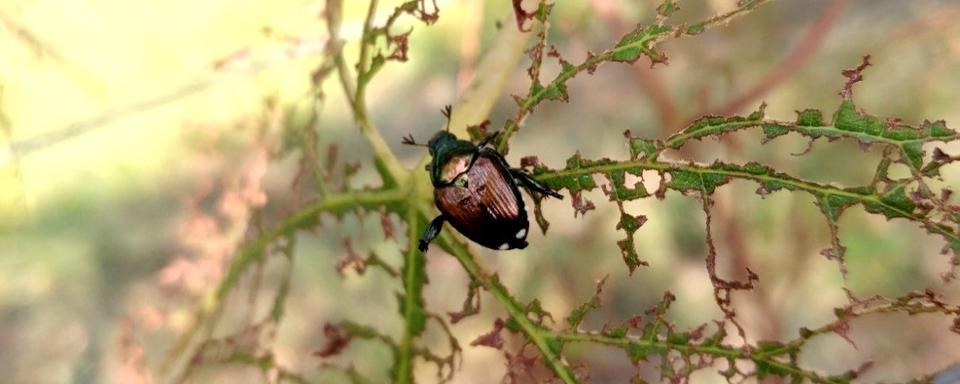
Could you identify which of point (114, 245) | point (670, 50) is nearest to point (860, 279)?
point (670, 50)

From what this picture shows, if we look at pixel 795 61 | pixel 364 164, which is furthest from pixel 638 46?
pixel 795 61

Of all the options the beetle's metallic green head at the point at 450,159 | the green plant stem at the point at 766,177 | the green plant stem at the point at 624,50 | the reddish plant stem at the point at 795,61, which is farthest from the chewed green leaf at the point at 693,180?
the reddish plant stem at the point at 795,61

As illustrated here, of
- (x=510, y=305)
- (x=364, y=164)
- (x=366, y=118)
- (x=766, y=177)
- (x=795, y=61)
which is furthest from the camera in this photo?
(x=795, y=61)

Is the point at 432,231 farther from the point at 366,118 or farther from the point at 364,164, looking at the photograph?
the point at 364,164

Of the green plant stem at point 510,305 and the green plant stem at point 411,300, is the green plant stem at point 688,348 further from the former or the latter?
the green plant stem at point 411,300

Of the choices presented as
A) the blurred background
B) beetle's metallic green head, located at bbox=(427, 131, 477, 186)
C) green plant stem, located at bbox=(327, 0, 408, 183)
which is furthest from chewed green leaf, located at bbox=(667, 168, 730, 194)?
the blurred background

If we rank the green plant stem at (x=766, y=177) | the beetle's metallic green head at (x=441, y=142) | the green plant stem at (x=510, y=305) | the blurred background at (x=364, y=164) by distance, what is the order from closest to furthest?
the green plant stem at (x=766, y=177) < the green plant stem at (x=510, y=305) < the beetle's metallic green head at (x=441, y=142) < the blurred background at (x=364, y=164)
